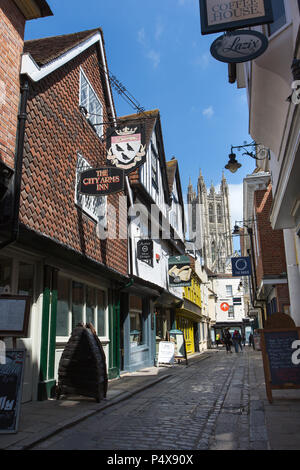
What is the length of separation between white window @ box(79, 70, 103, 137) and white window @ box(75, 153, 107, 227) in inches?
53.7

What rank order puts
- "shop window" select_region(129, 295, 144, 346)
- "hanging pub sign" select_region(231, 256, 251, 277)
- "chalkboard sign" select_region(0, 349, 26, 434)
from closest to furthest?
"chalkboard sign" select_region(0, 349, 26, 434), "shop window" select_region(129, 295, 144, 346), "hanging pub sign" select_region(231, 256, 251, 277)

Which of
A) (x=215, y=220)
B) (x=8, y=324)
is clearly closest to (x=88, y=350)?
(x=8, y=324)

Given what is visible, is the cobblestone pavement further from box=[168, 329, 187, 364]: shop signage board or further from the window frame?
box=[168, 329, 187, 364]: shop signage board

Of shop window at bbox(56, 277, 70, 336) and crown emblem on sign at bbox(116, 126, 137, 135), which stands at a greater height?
crown emblem on sign at bbox(116, 126, 137, 135)

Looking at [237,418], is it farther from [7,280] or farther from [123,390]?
A: [7,280]

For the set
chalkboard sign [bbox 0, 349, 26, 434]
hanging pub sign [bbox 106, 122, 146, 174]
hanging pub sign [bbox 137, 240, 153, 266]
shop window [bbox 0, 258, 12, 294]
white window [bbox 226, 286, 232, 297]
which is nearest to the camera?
chalkboard sign [bbox 0, 349, 26, 434]

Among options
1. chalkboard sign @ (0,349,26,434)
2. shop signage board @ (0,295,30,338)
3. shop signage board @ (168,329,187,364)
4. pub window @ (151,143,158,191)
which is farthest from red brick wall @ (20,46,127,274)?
shop signage board @ (168,329,187,364)

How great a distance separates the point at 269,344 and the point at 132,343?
7403mm

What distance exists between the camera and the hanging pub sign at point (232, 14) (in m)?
5.19

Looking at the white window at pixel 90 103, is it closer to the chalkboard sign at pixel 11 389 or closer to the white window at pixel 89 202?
the white window at pixel 89 202

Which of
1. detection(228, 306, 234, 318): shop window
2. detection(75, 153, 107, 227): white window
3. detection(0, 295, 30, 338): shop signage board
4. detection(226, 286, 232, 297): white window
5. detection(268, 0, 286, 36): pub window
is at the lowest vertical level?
detection(0, 295, 30, 338): shop signage board

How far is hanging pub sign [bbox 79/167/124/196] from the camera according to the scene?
8773mm

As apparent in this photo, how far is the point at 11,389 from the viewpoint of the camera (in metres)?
5.02

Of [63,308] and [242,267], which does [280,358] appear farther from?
[242,267]
